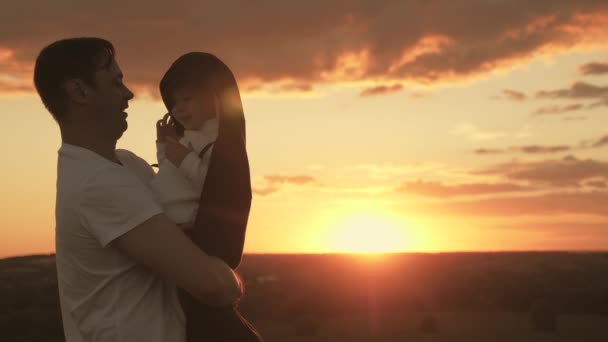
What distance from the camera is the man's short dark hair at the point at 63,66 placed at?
12.3 feet

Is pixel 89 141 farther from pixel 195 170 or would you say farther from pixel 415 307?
pixel 415 307

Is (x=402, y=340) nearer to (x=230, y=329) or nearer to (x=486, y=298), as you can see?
(x=486, y=298)

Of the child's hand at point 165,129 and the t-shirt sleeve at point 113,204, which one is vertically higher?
the child's hand at point 165,129

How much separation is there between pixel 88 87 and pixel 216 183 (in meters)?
0.77

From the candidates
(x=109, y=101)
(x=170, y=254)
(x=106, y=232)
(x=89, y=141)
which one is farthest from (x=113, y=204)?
(x=109, y=101)

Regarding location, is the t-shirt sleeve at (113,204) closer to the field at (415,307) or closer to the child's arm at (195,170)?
the child's arm at (195,170)

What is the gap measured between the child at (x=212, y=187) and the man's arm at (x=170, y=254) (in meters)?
0.32

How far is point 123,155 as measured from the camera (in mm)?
4254

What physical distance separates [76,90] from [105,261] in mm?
832

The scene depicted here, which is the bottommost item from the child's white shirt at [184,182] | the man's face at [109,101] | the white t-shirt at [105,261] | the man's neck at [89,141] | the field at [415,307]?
the field at [415,307]

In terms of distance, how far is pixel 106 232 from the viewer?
11.3ft

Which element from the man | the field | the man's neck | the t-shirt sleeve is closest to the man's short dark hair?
the man

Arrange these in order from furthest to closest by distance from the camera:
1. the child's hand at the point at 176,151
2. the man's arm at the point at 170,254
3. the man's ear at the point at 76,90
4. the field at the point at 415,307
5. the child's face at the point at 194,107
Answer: the field at the point at 415,307
the child's face at the point at 194,107
the child's hand at the point at 176,151
the man's ear at the point at 76,90
the man's arm at the point at 170,254

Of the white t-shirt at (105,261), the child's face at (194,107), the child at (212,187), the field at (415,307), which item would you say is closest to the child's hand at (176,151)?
the child at (212,187)
